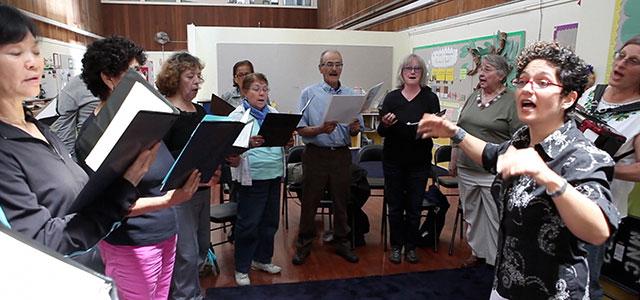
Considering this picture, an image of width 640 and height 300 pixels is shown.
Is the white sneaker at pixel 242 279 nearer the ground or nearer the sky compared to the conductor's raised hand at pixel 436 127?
nearer the ground

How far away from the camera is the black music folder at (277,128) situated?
2.36 metres

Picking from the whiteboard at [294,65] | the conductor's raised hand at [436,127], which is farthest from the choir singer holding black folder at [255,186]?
the whiteboard at [294,65]

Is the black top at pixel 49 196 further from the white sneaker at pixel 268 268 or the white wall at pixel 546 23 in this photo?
the white wall at pixel 546 23

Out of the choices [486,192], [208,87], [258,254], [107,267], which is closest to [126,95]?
[107,267]

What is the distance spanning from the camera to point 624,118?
186 cm

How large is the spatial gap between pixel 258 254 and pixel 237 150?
1244mm

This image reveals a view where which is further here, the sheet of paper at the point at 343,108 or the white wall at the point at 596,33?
the white wall at the point at 596,33

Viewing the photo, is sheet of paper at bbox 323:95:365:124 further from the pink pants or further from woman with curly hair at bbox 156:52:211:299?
the pink pants

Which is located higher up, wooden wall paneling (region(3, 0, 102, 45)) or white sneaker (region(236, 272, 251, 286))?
wooden wall paneling (region(3, 0, 102, 45))

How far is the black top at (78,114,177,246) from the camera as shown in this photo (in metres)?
1.48

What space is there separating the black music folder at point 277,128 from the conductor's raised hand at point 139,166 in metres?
1.21

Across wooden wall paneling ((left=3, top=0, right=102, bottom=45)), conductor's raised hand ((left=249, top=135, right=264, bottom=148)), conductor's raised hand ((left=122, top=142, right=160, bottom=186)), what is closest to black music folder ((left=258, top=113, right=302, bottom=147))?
conductor's raised hand ((left=249, top=135, right=264, bottom=148))

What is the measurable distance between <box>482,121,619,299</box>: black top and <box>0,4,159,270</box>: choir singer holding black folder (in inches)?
45.3

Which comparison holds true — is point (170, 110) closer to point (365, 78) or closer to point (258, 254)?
point (258, 254)
